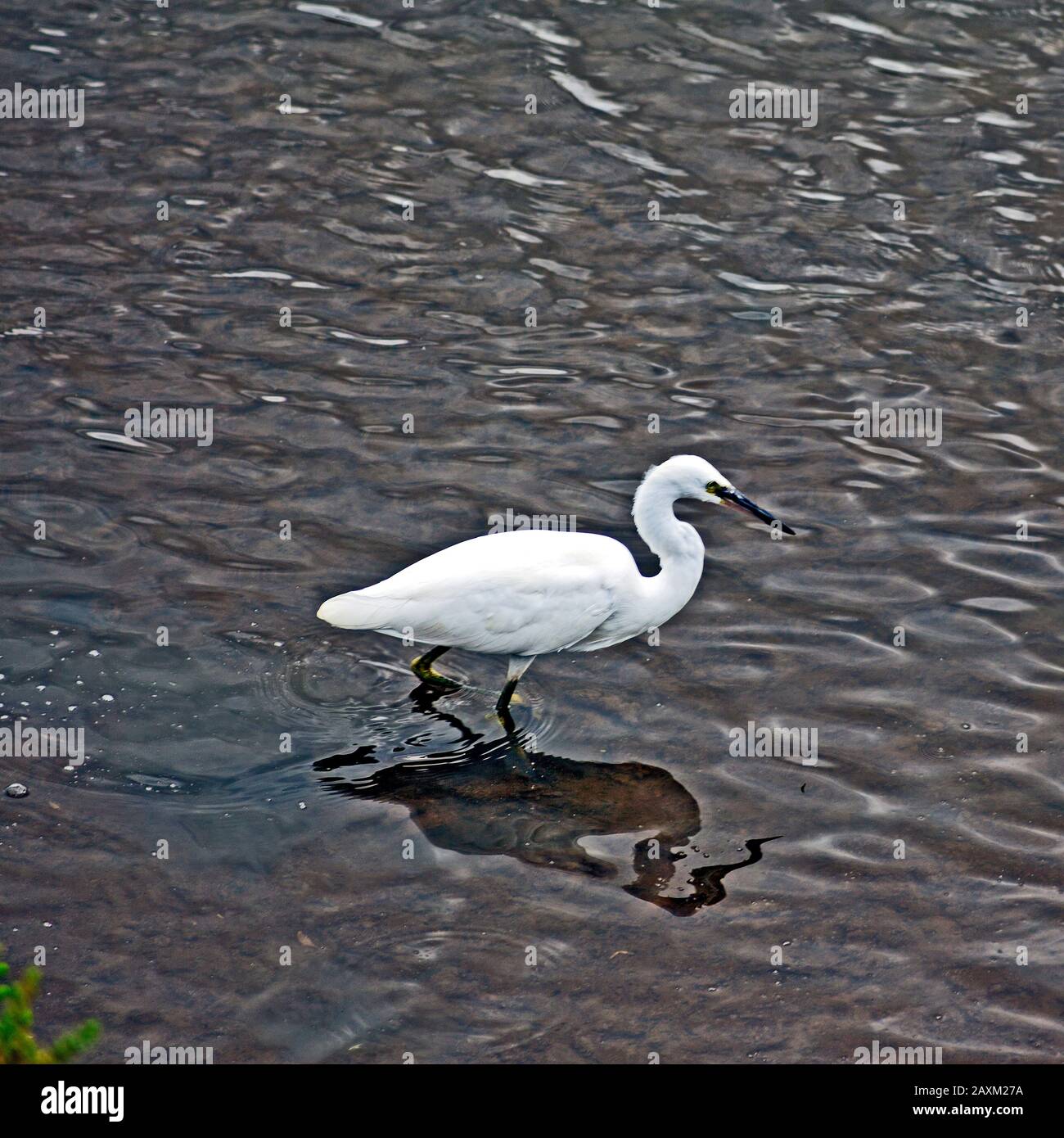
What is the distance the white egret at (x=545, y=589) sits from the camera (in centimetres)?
815

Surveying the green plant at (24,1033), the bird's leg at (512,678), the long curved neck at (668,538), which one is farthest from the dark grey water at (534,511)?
the green plant at (24,1033)

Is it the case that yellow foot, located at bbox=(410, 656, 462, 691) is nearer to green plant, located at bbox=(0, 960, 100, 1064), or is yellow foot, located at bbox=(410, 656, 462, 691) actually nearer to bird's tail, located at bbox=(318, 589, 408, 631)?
bird's tail, located at bbox=(318, 589, 408, 631)

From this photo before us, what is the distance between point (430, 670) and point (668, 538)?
63.3 inches

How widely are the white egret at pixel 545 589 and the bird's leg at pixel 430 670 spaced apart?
6.5 inches

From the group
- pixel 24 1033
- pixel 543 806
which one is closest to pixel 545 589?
pixel 543 806

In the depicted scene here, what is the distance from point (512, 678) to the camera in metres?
8.45

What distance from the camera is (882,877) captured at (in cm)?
752

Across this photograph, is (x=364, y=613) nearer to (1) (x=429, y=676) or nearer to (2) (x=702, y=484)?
(1) (x=429, y=676)

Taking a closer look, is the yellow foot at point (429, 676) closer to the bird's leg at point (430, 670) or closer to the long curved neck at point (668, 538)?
the bird's leg at point (430, 670)

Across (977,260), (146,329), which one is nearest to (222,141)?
(146,329)

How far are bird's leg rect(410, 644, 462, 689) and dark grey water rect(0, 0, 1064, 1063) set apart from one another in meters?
0.11

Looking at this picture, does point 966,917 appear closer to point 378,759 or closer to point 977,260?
point 378,759

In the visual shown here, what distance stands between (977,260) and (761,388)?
9.54ft

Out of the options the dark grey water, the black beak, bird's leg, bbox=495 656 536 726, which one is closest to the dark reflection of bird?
the dark grey water
